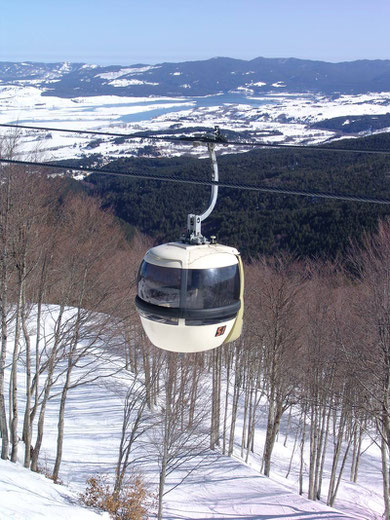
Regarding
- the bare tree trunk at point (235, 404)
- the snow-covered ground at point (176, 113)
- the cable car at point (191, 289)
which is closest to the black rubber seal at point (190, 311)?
the cable car at point (191, 289)

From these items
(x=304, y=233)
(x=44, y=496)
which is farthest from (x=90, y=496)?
(x=304, y=233)

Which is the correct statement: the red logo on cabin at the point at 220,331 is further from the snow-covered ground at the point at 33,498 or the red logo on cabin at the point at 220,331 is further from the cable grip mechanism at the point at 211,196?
the snow-covered ground at the point at 33,498

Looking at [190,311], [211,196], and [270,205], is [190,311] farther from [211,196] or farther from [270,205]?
[270,205]

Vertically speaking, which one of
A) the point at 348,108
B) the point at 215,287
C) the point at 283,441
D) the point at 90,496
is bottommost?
the point at 283,441

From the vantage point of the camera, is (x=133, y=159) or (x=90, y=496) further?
(x=133, y=159)

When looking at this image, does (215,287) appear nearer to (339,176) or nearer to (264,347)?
(264,347)

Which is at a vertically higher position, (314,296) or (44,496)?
(314,296)

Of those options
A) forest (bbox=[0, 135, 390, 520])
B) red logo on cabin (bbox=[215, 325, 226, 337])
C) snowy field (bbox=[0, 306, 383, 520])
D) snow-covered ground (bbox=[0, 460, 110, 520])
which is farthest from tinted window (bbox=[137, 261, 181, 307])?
snowy field (bbox=[0, 306, 383, 520])
